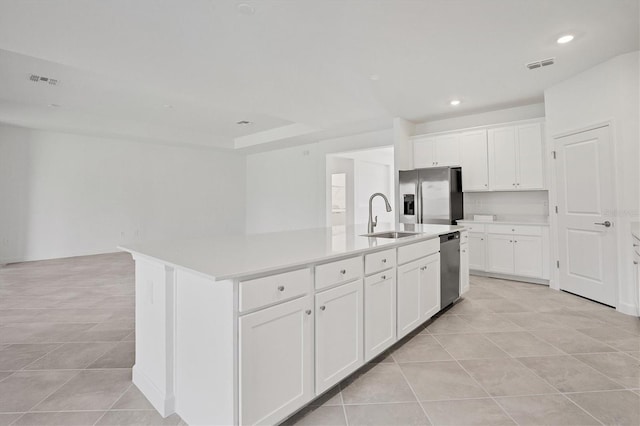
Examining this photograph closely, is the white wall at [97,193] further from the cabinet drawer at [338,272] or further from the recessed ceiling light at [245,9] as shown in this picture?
the cabinet drawer at [338,272]

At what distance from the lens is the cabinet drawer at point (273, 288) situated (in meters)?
1.29

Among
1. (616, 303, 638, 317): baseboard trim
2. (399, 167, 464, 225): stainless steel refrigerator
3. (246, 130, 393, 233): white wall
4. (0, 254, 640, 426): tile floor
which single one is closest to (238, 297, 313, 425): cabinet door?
(0, 254, 640, 426): tile floor

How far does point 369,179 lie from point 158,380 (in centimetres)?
769

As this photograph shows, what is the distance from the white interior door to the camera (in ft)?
10.8

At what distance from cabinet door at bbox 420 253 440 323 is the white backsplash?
2.76 meters

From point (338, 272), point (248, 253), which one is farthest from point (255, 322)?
point (338, 272)

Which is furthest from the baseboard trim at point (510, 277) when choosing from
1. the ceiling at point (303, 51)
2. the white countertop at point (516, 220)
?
the ceiling at point (303, 51)

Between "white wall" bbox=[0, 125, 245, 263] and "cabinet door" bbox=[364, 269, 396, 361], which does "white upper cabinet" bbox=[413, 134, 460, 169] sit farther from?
"white wall" bbox=[0, 125, 245, 263]

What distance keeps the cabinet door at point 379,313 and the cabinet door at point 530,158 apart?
3.37 metres

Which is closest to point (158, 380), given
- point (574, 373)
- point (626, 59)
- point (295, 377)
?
point (295, 377)

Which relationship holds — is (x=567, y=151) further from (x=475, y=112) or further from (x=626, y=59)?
(x=475, y=112)

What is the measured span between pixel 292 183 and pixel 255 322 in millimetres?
6971

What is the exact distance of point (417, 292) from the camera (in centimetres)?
255

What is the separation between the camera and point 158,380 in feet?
5.55
